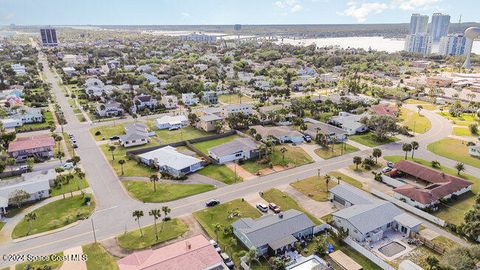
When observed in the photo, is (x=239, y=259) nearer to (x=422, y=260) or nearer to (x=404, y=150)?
(x=422, y=260)

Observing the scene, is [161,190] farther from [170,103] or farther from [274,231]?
[170,103]

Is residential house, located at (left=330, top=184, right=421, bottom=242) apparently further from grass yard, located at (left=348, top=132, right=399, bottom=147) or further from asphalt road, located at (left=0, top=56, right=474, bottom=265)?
grass yard, located at (left=348, top=132, right=399, bottom=147)

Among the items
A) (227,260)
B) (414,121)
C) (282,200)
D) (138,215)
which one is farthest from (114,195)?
(414,121)

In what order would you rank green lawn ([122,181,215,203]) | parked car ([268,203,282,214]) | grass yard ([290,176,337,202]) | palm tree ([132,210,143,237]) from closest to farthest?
palm tree ([132,210,143,237]), parked car ([268,203,282,214]), green lawn ([122,181,215,203]), grass yard ([290,176,337,202])

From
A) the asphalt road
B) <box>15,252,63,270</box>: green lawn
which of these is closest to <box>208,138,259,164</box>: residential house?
the asphalt road

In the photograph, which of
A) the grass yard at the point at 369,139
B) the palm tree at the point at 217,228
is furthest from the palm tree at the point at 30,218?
the grass yard at the point at 369,139
